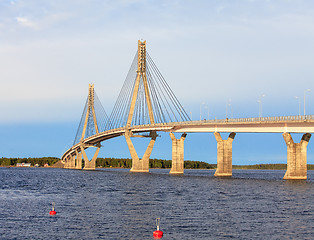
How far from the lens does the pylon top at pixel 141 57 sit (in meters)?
126

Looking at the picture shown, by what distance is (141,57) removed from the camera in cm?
12888

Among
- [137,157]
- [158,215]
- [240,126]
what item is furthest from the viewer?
[137,157]

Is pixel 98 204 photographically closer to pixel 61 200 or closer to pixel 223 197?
pixel 61 200

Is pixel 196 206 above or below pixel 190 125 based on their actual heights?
below

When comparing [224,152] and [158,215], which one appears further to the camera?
[224,152]

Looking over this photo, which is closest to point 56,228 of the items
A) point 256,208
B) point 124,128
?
point 256,208

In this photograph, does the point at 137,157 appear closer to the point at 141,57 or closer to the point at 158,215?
the point at 141,57

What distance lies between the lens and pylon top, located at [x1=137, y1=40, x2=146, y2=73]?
414 ft

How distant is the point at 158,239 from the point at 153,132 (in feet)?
321

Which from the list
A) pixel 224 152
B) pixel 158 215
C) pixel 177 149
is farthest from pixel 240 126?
pixel 158 215

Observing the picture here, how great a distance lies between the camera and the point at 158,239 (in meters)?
31.0

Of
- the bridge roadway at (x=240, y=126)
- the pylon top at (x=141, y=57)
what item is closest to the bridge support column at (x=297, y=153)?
the bridge roadway at (x=240, y=126)

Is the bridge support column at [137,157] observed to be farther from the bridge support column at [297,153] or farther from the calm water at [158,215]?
the calm water at [158,215]

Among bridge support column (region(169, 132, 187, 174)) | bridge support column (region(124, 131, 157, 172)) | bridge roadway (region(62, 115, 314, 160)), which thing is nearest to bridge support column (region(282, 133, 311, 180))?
bridge roadway (region(62, 115, 314, 160))
